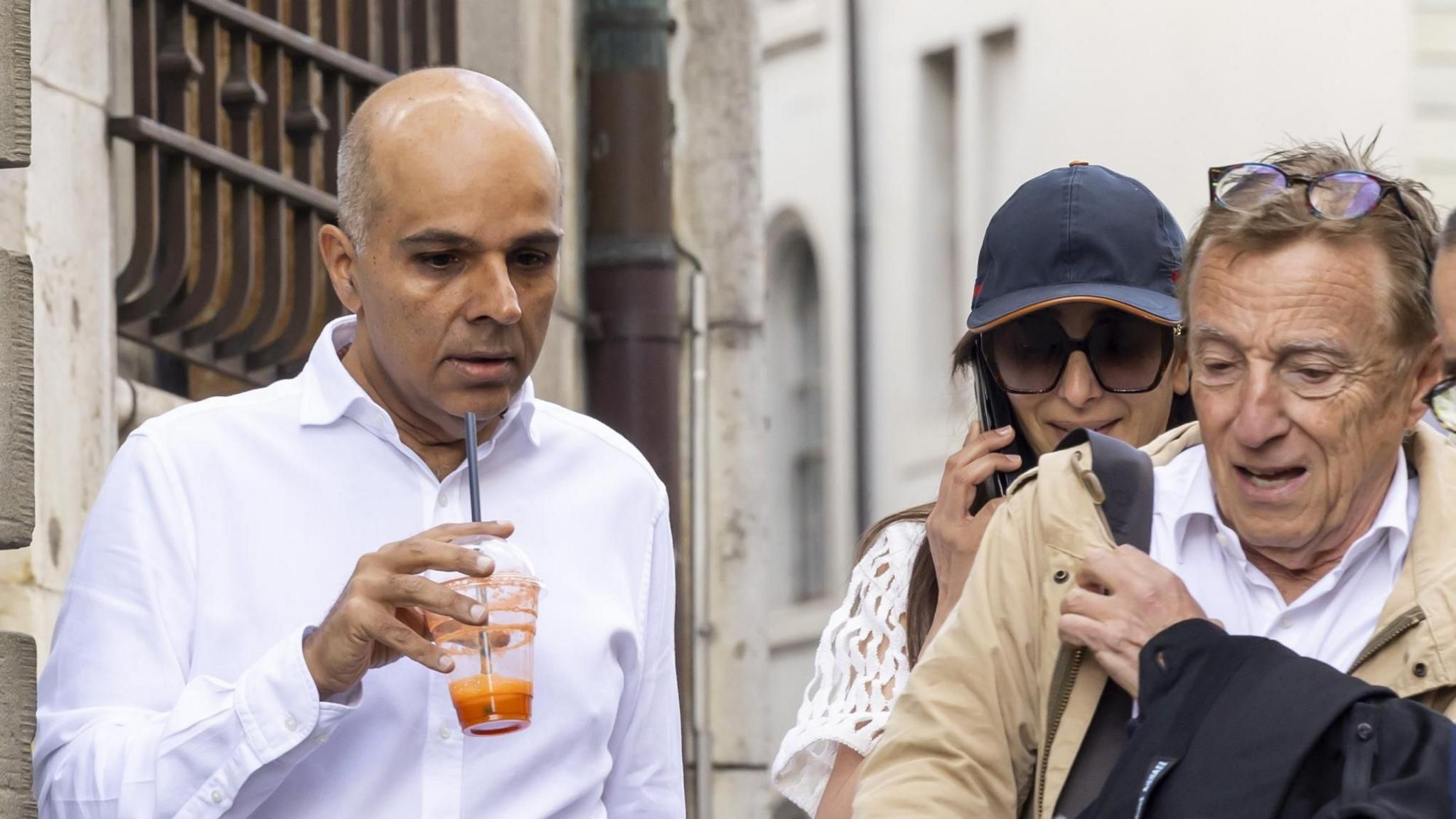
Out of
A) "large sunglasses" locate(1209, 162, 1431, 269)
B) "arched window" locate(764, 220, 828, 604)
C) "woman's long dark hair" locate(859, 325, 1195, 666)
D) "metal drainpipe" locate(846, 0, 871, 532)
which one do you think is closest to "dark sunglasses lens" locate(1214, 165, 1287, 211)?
"large sunglasses" locate(1209, 162, 1431, 269)

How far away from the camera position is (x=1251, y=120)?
70.0ft

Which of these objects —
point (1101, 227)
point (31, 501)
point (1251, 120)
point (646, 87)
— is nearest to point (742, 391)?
point (646, 87)

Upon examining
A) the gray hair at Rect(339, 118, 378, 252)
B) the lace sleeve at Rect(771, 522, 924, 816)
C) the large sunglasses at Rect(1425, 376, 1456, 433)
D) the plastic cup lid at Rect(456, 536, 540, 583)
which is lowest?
the lace sleeve at Rect(771, 522, 924, 816)

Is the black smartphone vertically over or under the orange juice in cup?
over

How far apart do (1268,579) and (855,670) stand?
82 cm

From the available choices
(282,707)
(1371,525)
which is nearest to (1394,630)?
(1371,525)

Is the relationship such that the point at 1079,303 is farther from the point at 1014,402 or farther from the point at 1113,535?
the point at 1113,535

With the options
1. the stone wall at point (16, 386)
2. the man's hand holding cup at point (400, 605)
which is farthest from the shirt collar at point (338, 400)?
the man's hand holding cup at point (400, 605)

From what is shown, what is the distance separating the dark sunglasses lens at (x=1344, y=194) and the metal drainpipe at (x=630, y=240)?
4.18m

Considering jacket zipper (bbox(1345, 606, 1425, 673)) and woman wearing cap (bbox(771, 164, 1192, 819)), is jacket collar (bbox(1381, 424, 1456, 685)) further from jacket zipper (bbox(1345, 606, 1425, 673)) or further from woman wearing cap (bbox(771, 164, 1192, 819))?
woman wearing cap (bbox(771, 164, 1192, 819))

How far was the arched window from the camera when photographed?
26.4 m

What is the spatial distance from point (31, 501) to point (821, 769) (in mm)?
1188

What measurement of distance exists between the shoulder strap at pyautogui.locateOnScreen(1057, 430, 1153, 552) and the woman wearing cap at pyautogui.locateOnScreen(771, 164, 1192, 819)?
55cm

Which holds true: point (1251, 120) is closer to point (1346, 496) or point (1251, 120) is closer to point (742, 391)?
point (742, 391)
